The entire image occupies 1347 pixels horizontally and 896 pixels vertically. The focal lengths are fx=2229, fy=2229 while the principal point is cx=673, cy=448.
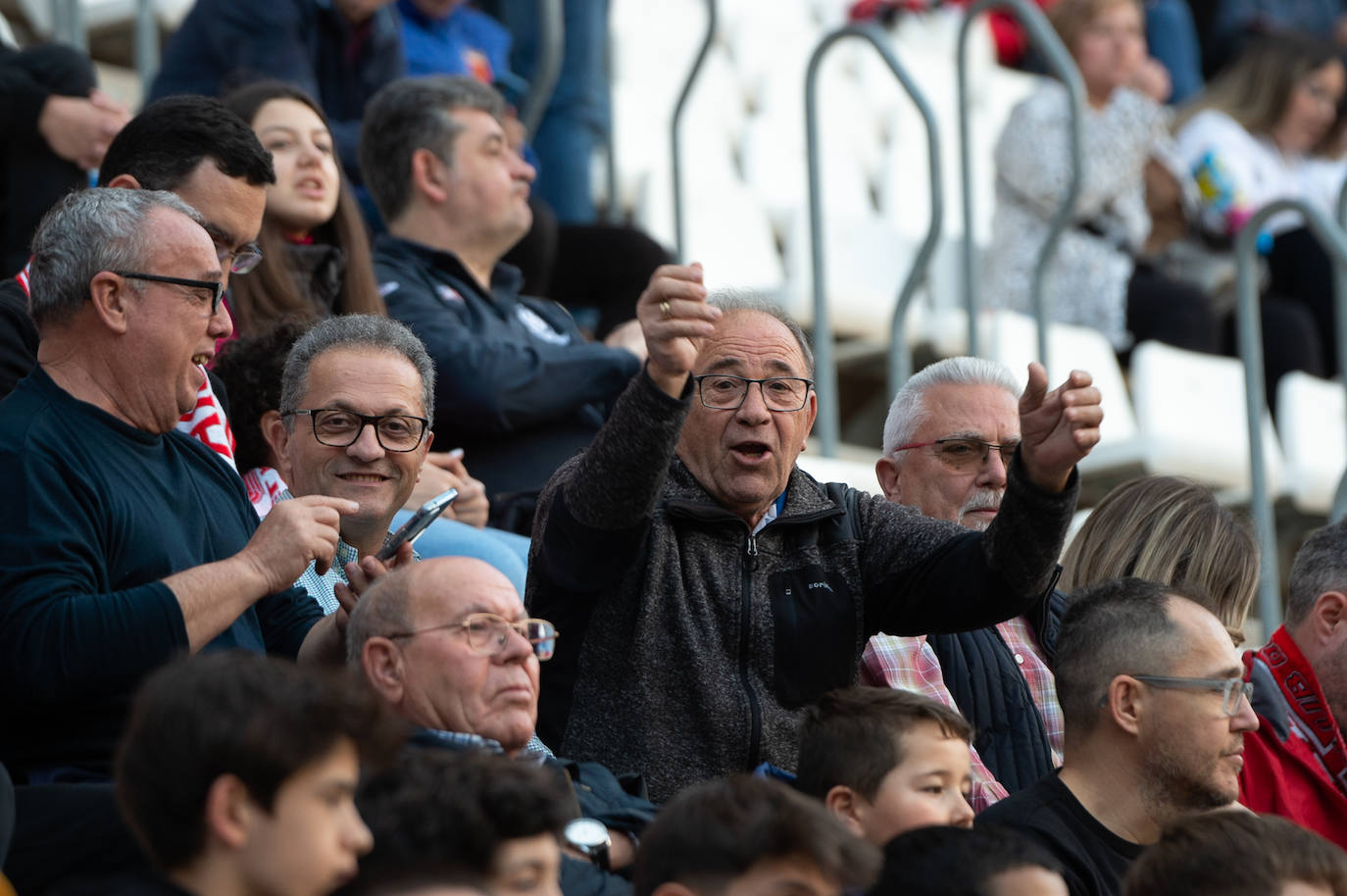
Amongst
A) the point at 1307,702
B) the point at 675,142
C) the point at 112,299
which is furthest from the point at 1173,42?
the point at 112,299

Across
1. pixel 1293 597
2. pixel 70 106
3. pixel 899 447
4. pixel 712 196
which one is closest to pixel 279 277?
pixel 70 106

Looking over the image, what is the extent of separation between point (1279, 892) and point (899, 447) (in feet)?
5.27

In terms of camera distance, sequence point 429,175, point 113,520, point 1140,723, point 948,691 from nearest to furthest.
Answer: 1. point 113,520
2. point 1140,723
3. point 948,691
4. point 429,175

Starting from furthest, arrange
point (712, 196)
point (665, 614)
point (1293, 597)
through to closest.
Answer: point (712, 196) < point (1293, 597) < point (665, 614)

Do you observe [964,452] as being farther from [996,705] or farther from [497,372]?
[497,372]

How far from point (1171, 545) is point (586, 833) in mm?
1613

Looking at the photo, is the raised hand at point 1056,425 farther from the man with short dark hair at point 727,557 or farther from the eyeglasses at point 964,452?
the eyeglasses at point 964,452

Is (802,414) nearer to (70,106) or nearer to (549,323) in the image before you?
(549,323)

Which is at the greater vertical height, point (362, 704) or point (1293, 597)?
point (362, 704)

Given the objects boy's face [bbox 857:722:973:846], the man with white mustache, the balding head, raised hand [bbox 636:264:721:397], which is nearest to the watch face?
the balding head

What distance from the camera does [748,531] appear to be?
11.6 feet

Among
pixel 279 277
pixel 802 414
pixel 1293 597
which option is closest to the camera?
pixel 802 414

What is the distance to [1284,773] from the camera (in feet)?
13.1

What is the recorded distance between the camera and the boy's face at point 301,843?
7.57 ft
